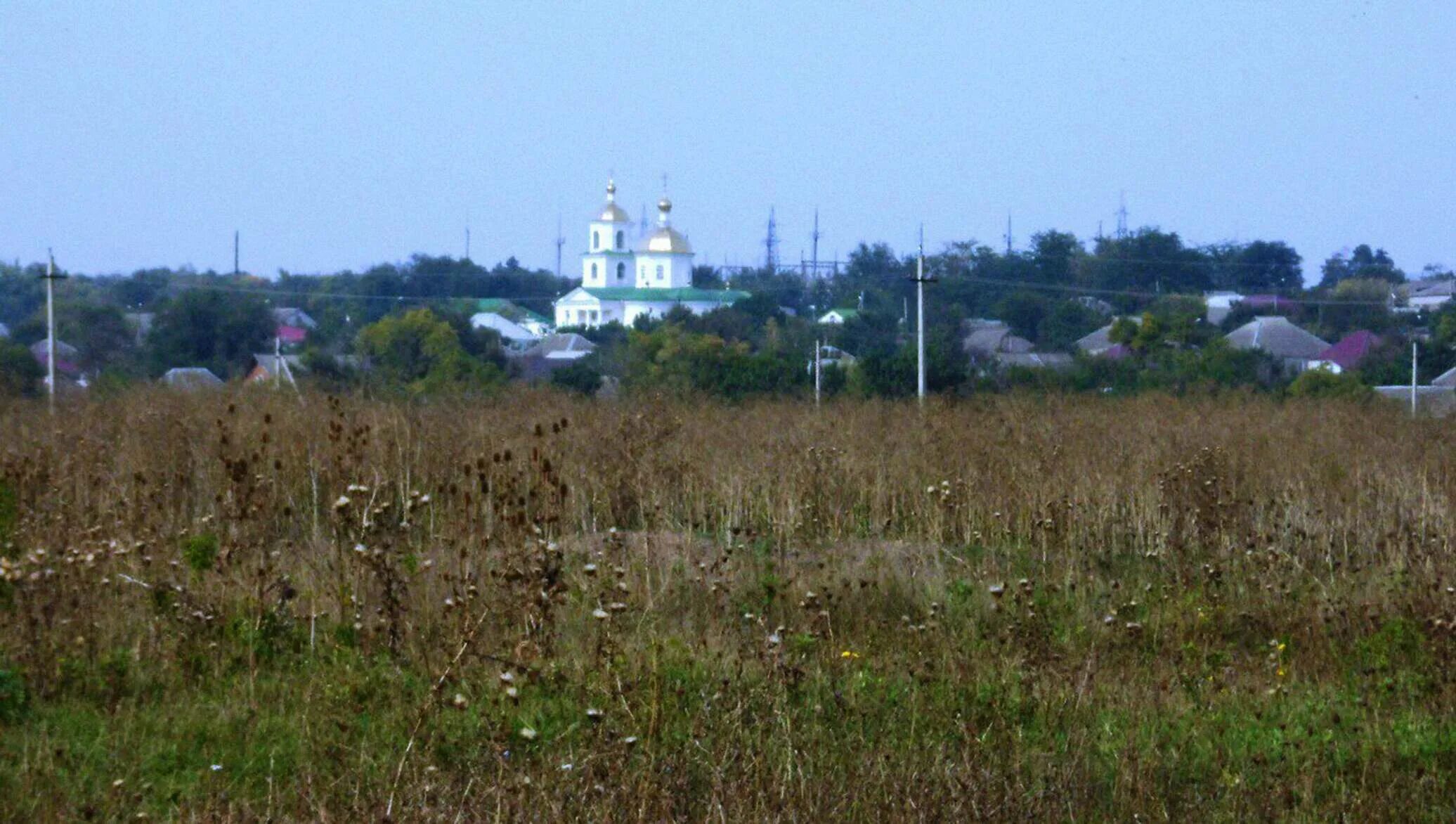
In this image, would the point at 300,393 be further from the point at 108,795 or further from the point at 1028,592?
the point at 108,795

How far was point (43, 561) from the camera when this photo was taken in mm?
6324

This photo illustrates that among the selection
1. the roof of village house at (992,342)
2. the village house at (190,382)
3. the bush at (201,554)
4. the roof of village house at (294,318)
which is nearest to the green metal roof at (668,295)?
the roof of village house at (992,342)

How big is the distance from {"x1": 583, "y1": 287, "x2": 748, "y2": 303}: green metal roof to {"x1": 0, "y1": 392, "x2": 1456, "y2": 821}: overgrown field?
2720 cm

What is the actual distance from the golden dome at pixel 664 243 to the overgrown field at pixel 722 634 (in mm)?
35382

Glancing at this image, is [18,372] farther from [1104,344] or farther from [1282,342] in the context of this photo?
[1282,342]

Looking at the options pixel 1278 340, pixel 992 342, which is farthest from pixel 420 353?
pixel 1278 340

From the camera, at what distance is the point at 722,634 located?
6664 millimetres

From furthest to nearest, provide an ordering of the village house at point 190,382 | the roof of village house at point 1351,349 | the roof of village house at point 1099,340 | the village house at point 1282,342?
the roof of village house at point 1099,340
the roof of village house at point 1351,349
the village house at point 1282,342
the village house at point 190,382

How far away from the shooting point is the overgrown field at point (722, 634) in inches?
182

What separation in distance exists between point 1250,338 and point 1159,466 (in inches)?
733

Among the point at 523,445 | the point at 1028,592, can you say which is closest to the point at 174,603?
the point at 1028,592

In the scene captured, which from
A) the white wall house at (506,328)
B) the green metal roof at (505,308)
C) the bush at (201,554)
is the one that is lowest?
the bush at (201,554)

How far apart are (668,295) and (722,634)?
34086 millimetres

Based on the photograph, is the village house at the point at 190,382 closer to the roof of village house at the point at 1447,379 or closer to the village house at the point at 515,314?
the village house at the point at 515,314
